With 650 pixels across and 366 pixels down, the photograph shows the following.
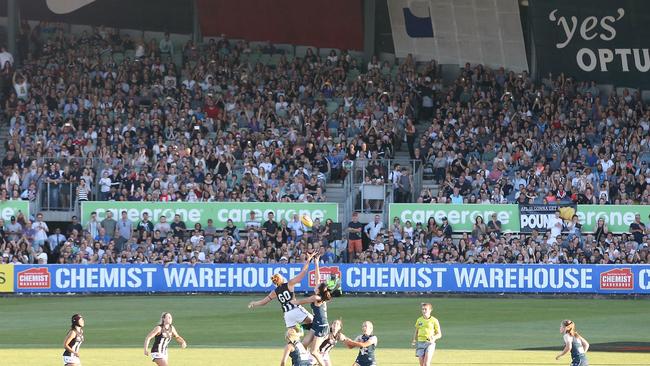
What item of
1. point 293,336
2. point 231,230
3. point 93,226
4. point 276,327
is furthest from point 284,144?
point 293,336

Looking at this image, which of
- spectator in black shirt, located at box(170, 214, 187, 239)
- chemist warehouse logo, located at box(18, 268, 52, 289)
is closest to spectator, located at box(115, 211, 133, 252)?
spectator in black shirt, located at box(170, 214, 187, 239)

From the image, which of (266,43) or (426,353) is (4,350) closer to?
(426,353)

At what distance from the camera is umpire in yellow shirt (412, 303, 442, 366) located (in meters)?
21.2

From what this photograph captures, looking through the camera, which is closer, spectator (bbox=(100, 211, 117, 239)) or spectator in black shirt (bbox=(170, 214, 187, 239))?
spectator (bbox=(100, 211, 117, 239))

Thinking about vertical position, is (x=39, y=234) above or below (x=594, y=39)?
below

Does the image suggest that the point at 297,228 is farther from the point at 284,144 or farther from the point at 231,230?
the point at 284,144

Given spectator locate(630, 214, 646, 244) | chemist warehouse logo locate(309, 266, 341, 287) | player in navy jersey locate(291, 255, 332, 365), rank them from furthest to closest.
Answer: spectator locate(630, 214, 646, 244) → chemist warehouse logo locate(309, 266, 341, 287) → player in navy jersey locate(291, 255, 332, 365)

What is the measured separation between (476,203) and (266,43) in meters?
15.7

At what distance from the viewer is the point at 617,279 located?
36.5 m

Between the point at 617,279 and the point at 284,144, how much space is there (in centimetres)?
1265

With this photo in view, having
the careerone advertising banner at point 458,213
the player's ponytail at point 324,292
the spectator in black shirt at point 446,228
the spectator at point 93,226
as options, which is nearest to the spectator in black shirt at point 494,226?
the careerone advertising banner at point 458,213

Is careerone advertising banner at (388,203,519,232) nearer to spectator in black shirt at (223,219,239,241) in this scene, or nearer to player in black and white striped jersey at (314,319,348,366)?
spectator in black shirt at (223,219,239,241)

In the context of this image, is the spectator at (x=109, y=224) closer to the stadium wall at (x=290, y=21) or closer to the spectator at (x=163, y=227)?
the spectator at (x=163, y=227)

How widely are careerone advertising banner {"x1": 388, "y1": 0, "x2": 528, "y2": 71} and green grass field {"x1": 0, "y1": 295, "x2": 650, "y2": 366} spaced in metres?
14.9
